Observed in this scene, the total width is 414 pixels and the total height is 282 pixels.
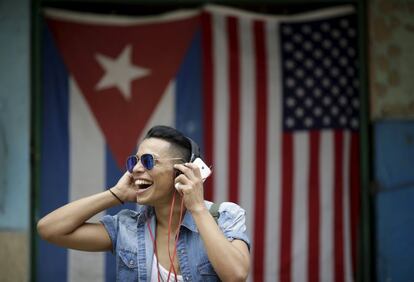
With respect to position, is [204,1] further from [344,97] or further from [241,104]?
[344,97]

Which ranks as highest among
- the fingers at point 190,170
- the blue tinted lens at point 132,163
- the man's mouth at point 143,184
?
the blue tinted lens at point 132,163

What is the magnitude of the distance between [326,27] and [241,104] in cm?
114

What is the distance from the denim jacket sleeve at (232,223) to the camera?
289 cm

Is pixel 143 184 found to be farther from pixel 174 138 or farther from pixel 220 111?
pixel 220 111

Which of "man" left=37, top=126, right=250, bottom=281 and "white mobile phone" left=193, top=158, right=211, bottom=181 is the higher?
"white mobile phone" left=193, top=158, right=211, bottom=181

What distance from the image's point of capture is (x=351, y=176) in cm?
617

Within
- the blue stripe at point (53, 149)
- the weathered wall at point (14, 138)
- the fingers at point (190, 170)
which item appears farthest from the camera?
the blue stripe at point (53, 149)

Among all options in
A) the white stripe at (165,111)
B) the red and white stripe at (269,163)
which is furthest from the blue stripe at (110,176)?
the red and white stripe at (269,163)

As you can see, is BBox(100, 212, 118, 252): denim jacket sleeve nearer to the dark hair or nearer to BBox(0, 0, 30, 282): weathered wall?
the dark hair

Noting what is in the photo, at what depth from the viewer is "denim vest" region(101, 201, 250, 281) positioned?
2.88m

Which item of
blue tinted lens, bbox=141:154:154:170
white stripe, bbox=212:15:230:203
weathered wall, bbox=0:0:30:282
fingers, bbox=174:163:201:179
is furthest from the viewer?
white stripe, bbox=212:15:230:203

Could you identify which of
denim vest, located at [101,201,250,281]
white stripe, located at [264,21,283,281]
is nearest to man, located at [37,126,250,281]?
denim vest, located at [101,201,250,281]

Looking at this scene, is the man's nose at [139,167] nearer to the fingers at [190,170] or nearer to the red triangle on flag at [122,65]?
the fingers at [190,170]

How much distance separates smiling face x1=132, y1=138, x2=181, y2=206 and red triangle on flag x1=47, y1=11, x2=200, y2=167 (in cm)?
301
